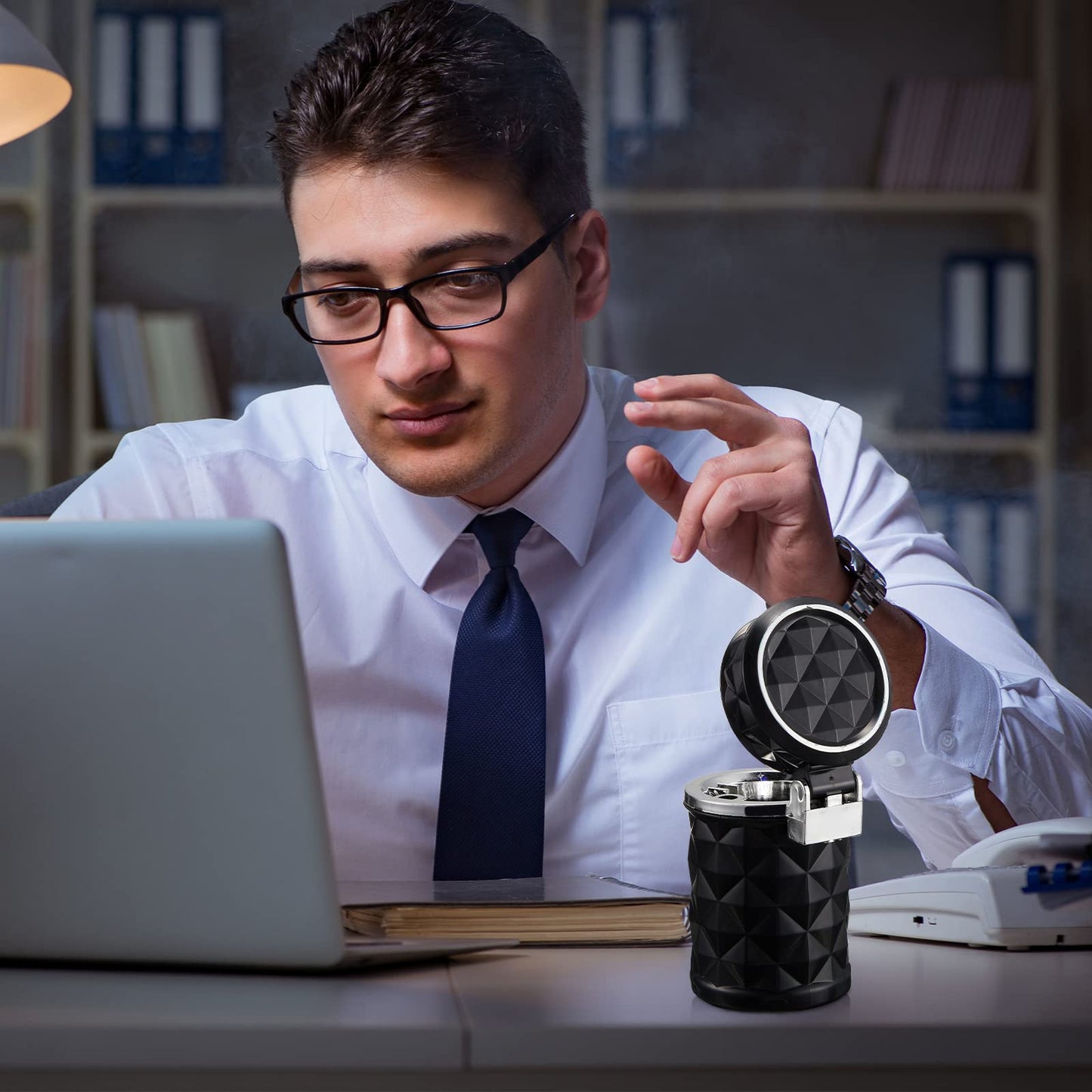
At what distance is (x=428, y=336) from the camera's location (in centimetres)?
117

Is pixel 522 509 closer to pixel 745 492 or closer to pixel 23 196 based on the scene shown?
pixel 745 492

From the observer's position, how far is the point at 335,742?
3.96 feet

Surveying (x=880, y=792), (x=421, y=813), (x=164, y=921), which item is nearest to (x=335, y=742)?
(x=421, y=813)

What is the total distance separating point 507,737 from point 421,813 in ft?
0.44

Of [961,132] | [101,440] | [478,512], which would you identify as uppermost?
[961,132]

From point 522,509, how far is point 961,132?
170cm

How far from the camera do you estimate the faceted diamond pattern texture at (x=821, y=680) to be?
24.4 inches

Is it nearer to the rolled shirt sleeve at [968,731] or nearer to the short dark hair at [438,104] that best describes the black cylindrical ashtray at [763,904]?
the rolled shirt sleeve at [968,731]

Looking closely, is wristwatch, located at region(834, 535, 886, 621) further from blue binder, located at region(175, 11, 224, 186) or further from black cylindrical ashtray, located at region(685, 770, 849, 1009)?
blue binder, located at region(175, 11, 224, 186)

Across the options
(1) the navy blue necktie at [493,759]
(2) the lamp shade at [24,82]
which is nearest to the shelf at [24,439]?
(2) the lamp shade at [24,82]

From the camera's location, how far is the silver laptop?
1.85ft

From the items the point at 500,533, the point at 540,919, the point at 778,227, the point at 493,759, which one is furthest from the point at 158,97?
the point at 540,919

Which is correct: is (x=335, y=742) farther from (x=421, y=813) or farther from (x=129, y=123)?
(x=129, y=123)

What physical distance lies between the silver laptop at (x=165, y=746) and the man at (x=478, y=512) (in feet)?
1.70
